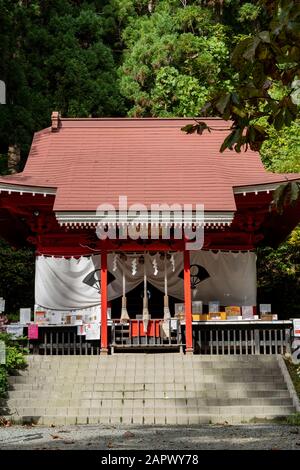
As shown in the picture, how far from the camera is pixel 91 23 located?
1175 inches

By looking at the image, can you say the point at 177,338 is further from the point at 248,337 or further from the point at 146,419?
the point at 146,419

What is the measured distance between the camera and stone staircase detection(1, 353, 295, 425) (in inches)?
484

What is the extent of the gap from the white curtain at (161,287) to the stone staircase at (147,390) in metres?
3.49

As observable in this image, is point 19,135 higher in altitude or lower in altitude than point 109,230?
higher

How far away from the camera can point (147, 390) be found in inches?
520

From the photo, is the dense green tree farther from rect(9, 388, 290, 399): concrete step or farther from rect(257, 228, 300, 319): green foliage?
rect(9, 388, 290, 399): concrete step

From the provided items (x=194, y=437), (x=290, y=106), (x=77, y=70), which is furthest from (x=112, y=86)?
(x=290, y=106)

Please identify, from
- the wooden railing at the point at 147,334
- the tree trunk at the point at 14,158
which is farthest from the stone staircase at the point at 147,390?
the tree trunk at the point at 14,158

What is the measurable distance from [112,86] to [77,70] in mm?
1630

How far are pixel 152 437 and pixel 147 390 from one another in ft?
10.7

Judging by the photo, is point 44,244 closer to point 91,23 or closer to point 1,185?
point 1,185

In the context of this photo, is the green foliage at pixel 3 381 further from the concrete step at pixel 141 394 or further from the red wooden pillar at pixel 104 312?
the red wooden pillar at pixel 104 312

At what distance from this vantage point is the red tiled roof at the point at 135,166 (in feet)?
52.2

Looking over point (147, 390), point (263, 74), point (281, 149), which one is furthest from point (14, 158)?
point (263, 74)
